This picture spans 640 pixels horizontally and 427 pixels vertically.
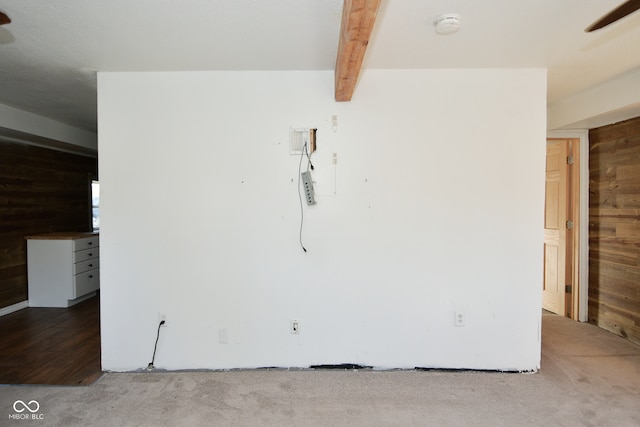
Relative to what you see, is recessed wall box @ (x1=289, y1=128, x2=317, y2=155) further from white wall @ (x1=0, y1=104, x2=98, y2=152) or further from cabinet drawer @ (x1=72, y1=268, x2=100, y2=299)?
cabinet drawer @ (x1=72, y1=268, x2=100, y2=299)

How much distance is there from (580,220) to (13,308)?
675 centimetres

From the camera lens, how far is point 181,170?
2365 millimetres

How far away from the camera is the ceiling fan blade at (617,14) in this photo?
1.50 m

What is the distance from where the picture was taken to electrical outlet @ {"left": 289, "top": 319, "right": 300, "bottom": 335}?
239 centimetres

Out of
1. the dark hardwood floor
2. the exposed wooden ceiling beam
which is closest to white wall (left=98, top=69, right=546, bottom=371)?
the dark hardwood floor

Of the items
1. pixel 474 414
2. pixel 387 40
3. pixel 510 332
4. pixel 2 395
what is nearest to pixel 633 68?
pixel 387 40

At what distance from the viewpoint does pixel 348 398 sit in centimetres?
206

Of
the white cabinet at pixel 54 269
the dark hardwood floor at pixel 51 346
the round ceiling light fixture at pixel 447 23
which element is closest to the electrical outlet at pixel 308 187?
the round ceiling light fixture at pixel 447 23

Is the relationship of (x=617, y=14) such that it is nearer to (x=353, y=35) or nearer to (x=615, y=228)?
(x=353, y=35)

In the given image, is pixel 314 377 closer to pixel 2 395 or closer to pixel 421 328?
pixel 421 328

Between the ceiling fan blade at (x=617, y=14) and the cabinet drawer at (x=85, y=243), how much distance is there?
539 cm

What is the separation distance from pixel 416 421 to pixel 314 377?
0.78 metres

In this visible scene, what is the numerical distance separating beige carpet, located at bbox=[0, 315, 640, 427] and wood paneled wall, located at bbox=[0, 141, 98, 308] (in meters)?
2.30

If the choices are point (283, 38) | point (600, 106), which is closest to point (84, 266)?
point (283, 38)
